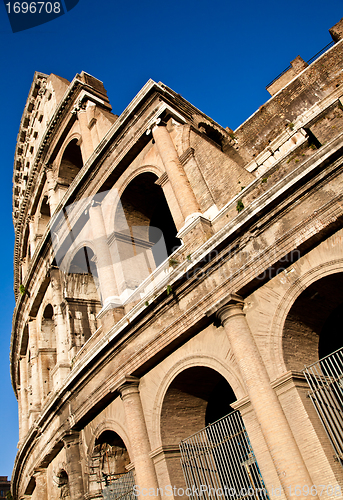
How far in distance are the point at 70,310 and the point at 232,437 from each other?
21.0 ft

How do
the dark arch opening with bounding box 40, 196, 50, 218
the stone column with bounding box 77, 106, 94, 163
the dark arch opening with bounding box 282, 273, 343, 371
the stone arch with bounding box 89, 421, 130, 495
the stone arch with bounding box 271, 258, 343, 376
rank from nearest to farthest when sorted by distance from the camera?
the stone arch with bounding box 271, 258, 343, 376 → the dark arch opening with bounding box 282, 273, 343, 371 → the stone arch with bounding box 89, 421, 130, 495 → the stone column with bounding box 77, 106, 94, 163 → the dark arch opening with bounding box 40, 196, 50, 218

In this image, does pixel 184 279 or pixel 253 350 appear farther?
pixel 184 279

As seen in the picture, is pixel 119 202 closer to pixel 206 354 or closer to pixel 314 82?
pixel 206 354

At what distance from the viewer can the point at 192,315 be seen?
7.10 meters

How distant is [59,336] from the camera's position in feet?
38.0

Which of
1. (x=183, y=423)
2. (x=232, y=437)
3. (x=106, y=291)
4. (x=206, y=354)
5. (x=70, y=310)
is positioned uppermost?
(x=70, y=310)

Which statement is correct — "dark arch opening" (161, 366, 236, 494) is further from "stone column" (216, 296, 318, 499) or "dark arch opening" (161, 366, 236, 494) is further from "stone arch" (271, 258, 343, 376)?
"stone arch" (271, 258, 343, 376)

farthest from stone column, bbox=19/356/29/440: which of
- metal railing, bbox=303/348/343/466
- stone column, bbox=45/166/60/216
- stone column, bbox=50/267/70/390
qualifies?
metal railing, bbox=303/348/343/466

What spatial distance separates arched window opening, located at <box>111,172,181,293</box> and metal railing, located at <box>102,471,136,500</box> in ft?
12.6

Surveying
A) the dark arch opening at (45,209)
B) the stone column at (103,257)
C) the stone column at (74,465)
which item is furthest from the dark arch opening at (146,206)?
the dark arch opening at (45,209)

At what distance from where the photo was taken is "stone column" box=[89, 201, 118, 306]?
966 cm

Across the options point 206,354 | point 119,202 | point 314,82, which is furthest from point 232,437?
point 314,82

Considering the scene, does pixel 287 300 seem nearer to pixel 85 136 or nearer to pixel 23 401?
pixel 85 136

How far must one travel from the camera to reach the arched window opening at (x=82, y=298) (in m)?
11.3
